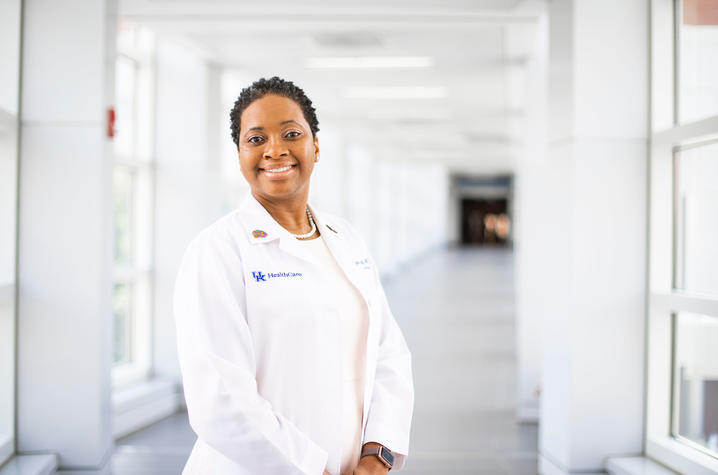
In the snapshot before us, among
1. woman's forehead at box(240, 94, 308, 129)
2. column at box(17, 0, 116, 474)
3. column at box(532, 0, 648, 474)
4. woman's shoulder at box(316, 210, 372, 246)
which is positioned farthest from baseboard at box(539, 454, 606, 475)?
woman's forehead at box(240, 94, 308, 129)

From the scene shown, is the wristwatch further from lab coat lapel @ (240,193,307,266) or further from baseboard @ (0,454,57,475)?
baseboard @ (0,454,57,475)

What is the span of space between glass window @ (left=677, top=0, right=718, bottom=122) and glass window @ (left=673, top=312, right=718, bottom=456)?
1.13 m

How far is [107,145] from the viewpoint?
3.55 metres

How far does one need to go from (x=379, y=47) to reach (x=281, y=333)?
15.9ft

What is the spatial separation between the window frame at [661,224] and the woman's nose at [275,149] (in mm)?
2620

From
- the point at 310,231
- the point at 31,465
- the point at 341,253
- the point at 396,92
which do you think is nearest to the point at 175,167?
the point at 31,465

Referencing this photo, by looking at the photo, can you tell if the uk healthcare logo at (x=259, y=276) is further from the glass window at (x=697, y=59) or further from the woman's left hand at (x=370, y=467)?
the glass window at (x=697, y=59)

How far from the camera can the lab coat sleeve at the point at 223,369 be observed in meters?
1.47

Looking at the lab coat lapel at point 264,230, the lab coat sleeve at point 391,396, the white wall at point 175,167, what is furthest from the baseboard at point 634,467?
the white wall at point 175,167

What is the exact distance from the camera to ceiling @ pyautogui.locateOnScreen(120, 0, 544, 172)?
3924 mm

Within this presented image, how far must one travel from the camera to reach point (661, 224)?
3549mm

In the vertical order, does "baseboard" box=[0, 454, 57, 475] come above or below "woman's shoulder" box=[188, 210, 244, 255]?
below

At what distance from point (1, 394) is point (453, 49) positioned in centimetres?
480

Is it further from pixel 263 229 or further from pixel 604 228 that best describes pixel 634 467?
pixel 263 229
